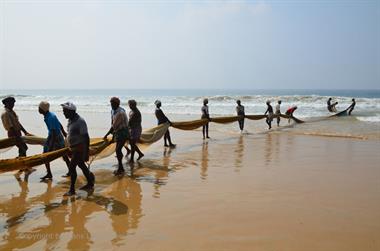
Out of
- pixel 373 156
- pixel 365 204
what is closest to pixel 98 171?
pixel 365 204

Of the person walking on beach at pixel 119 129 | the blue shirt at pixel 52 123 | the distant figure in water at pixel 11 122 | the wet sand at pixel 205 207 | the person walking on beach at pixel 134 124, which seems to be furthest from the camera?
the person walking on beach at pixel 134 124

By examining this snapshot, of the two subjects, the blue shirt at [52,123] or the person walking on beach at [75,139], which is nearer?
the person walking on beach at [75,139]

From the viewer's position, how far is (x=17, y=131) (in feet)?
24.1

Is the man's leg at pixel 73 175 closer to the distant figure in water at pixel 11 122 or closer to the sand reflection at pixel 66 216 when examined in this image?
the sand reflection at pixel 66 216

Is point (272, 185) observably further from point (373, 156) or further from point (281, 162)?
point (373, 156)

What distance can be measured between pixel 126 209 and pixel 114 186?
1362mm

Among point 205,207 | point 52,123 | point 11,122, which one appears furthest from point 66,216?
point 11,122

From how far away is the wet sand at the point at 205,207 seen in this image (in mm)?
→ 4027

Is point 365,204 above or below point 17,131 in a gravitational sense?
below

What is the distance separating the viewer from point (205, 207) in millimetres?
5121

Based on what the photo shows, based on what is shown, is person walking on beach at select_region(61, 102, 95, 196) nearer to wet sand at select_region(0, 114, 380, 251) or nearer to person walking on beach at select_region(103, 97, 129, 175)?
wet sand at select_region(0, 114, 380, 251)

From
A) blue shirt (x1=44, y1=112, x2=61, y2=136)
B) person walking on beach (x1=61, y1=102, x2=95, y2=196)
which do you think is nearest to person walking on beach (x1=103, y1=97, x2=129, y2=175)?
blue shirt (x1=44, y1=112, x2=61, y2=136)

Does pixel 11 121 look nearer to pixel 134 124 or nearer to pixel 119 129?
pixel 119 129

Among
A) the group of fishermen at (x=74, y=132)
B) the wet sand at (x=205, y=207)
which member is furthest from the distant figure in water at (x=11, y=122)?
the wet sand at (x=205, y=207)
